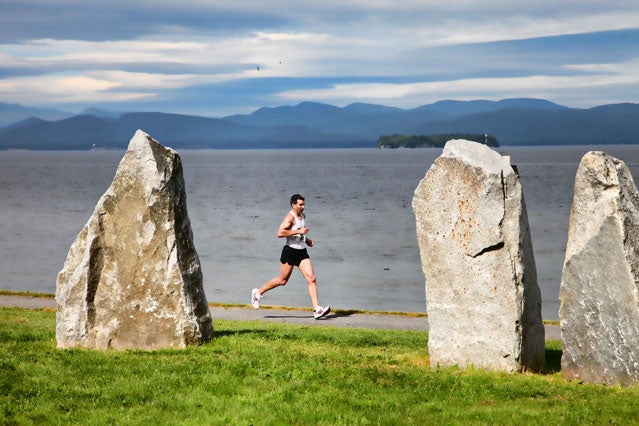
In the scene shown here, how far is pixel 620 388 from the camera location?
11.4 m

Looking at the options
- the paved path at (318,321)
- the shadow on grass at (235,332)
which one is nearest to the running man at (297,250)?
the paved path at (318,321)

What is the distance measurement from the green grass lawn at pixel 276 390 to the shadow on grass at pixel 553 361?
6 centimetres

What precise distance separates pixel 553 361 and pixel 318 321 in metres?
6.55

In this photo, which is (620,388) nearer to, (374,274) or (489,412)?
(489,412)

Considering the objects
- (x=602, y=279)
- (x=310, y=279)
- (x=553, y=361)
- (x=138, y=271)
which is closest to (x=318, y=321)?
(x=310, y=279)

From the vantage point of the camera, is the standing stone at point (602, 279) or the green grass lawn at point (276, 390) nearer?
the green grass lawn at point (276, 390)

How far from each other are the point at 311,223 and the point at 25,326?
4502 cm

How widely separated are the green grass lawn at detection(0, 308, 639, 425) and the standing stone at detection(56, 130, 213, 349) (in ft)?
1.54

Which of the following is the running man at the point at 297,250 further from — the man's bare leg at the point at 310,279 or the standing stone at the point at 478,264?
the standing stone at the point at 478,264

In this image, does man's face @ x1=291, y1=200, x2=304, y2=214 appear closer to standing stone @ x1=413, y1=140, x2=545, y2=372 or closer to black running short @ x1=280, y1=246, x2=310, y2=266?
black running short @ x1=280, y1=246, x2=310, y2=266

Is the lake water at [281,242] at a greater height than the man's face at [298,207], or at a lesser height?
lesser

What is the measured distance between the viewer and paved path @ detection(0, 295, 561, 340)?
1859cm

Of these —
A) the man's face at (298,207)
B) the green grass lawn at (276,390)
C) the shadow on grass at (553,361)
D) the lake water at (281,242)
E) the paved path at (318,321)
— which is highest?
the man's face at (298,207)

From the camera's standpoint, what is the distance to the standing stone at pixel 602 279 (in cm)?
1142
